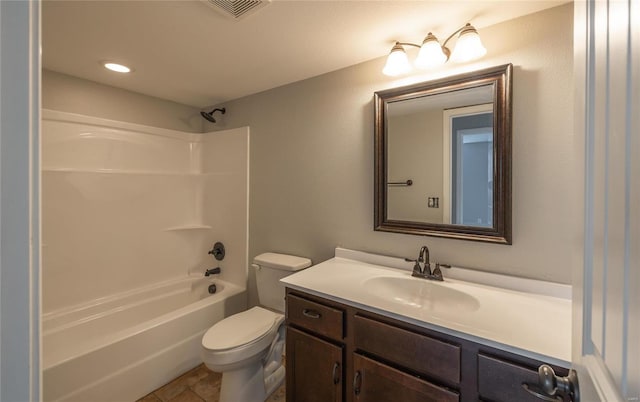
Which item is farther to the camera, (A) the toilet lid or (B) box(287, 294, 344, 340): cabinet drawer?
(A) the toilet lid

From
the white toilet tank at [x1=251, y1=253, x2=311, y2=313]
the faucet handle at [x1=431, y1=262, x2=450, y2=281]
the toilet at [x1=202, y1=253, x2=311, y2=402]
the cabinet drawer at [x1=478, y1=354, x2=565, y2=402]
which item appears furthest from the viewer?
the white toilet tank at [x1=251, y1=253, x2=311, y2=313]

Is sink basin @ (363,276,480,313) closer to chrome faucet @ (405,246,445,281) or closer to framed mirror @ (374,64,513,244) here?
chrome faucet @ (405,246,445,281)

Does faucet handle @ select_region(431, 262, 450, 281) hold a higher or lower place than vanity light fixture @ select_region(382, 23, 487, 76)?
lower

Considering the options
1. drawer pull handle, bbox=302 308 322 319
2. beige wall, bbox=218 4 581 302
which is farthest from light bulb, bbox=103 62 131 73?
drawer pull handle, bbox=302 308 322 319

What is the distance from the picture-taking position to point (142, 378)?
1.86m

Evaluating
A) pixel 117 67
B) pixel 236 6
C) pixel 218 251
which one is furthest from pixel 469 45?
pixel 218 251

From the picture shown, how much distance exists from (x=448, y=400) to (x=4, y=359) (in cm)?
124

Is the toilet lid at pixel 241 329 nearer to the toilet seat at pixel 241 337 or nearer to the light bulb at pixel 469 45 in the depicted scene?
the toilet seat at pixel 241 337

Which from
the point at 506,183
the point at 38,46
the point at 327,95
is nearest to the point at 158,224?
the point at 327,95

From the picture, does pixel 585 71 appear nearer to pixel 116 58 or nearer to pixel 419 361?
pixel 419 361

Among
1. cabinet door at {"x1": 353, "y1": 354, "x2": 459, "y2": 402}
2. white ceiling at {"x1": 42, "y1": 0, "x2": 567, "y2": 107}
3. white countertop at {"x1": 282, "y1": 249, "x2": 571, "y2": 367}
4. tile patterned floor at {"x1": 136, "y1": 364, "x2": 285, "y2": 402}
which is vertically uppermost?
white ceiling at {"x1": 42, "y1": 0, "x2": 567, "y2": 107}

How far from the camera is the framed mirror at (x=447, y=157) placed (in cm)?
137

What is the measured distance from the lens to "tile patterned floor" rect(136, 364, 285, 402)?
1836 mm

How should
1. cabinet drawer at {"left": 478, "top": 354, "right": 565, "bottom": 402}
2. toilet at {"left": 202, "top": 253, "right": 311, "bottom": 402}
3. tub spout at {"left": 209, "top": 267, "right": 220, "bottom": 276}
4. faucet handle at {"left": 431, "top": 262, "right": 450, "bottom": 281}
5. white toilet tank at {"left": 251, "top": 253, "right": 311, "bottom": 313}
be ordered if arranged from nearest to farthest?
cabinet drawer at {"left": 478, "top": 354, "right": 565, "bottom": 402} < faucet handle at {"left": 431, "top": 262, "right": 450, "bottom": 281} < toilet at {"left": 202, "top": 253, "right": 311, "bottom": 402} < white toilet tank at {"left": 251, "top": 253, "right": 311, "bottom": 313} < tub spout at {"left": 209, "top": 267, "right": 220, "bottom": 276}
